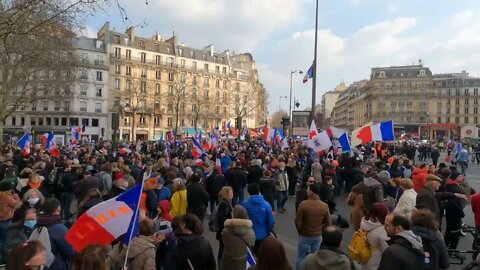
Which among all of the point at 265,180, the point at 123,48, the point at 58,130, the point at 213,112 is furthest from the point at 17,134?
the point at 265,180

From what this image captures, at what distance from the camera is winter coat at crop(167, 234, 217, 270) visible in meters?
4.22

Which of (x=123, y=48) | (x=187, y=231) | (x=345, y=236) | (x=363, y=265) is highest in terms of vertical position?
(x=123, y=48)

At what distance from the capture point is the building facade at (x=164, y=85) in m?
66.1

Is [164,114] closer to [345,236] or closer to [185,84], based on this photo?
[185,84]

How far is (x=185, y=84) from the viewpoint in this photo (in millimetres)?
72062

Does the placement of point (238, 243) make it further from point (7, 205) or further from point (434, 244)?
point (7, 205)

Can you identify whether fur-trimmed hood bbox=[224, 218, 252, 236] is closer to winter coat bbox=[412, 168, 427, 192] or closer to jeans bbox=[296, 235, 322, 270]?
jeans bbox=[296, 235, 322, 270]

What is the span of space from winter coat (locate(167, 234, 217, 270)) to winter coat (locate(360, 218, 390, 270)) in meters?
1.67

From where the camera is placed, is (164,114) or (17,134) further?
(164,114)

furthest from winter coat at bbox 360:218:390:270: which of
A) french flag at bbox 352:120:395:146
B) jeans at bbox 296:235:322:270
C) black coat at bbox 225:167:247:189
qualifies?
french flag at bbox 352:120:395:146

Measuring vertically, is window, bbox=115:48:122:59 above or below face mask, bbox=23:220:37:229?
above

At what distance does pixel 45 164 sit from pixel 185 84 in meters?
62.0

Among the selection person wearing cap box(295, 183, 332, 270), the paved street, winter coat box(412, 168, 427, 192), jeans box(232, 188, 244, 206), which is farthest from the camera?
jeans box(232, 188, 244, 206)

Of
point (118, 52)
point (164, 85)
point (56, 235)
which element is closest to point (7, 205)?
point (56, 235)
